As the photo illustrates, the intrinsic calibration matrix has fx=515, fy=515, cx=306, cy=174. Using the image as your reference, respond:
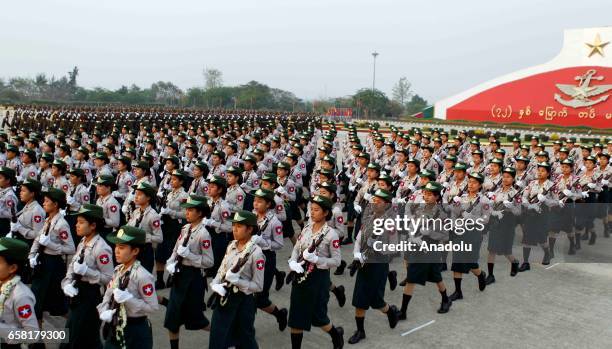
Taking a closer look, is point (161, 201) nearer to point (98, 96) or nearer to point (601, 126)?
point (601, 126)

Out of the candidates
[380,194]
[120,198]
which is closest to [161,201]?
[120,198]

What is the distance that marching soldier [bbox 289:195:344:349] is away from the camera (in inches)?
214

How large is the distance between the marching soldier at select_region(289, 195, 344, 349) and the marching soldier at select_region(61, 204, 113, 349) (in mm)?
1847

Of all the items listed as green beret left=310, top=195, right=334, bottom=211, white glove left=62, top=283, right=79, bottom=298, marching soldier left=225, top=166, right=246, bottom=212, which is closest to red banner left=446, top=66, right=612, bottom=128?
marching soldier left=225, top=166, right=246, bottom=212

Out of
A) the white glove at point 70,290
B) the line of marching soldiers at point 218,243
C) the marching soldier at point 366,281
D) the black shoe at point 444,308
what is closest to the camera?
the line of marching soldiers at point 218,243

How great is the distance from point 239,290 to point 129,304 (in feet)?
3.27

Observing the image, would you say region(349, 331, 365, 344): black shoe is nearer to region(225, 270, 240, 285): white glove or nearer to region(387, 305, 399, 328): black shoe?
region(387, 305, 399, 328): black shoe

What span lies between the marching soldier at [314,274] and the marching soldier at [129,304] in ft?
5.19

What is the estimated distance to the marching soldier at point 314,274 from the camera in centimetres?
544

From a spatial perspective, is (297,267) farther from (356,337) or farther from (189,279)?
(356,337)

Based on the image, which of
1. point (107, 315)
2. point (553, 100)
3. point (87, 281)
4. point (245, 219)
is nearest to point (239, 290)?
point (245, 219)

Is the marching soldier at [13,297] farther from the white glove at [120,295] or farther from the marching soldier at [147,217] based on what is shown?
the marching soldier at [147,217]

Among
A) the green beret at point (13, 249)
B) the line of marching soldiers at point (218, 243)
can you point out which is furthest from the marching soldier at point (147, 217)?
the green beret at point (13, 249)

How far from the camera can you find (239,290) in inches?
187
